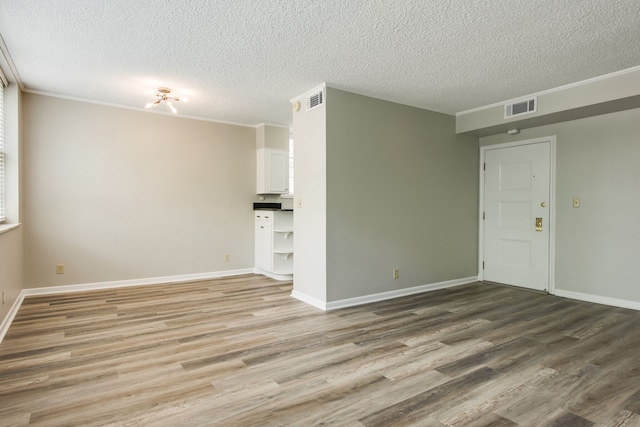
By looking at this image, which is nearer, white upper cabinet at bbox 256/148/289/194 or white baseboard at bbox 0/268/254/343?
white baseboard at bbox 0/268/254/343

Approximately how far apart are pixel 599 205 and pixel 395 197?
92.7 inches

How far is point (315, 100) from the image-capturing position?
13.3 feet

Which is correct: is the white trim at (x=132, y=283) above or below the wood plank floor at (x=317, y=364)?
above

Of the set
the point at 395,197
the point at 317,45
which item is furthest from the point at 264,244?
the point at 317,45

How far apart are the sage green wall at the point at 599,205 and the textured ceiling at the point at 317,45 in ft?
3.06

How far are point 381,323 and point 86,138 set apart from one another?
4.32 m

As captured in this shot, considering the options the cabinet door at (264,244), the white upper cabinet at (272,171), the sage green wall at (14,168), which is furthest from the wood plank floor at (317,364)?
the white upper cabinet at (272,171)

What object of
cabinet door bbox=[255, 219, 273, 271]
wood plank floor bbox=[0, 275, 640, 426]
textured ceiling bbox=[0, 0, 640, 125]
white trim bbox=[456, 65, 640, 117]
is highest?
textured ceiling bbox=[0, 0, 640, 125]

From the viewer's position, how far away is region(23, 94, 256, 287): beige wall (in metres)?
4.42

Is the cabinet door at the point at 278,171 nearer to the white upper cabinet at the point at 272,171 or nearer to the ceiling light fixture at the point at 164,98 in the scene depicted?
the white upper cabinet at the point at 272,171

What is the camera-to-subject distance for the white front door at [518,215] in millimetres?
4738

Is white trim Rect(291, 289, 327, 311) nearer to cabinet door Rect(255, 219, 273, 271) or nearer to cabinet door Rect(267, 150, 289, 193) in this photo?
cabinet door Rect(255, 219, 273, 271)

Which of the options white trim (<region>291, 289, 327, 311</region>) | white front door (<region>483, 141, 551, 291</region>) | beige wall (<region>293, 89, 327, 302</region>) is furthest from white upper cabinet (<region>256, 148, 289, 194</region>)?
white front door (<region>483, 141, 551, 291</region>)

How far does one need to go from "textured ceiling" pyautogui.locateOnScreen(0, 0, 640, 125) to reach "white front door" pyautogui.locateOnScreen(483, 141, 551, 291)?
112 centimetres
